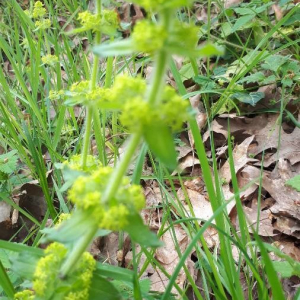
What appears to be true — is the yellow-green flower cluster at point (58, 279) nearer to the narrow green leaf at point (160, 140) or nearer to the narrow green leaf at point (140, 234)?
the narrow green leaf at point (140, 234)

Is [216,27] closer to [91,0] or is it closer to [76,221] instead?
[91,0]

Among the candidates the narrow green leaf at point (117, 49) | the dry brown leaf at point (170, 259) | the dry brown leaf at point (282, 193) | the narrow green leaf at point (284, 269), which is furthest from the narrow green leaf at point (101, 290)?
the dry brown leaf at point (282, 193)

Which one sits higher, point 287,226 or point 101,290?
point 287,226

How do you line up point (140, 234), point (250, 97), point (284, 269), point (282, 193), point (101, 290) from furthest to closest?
1. point (250, 97)
2. point (282, 193)
3. point (284, 269)
4. point (101, 290)
5. point (140, 234)

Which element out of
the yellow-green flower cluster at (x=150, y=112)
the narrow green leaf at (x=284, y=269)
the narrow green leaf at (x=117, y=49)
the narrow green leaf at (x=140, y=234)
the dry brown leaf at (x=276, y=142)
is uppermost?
the dry brown leaf at (x=276, y=142)

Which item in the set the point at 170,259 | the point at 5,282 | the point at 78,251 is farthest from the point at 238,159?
the point at 78,251

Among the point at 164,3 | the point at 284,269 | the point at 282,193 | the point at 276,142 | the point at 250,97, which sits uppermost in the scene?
the point at 250,97

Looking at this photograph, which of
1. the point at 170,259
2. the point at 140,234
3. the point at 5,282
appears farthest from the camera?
the point at 170,259

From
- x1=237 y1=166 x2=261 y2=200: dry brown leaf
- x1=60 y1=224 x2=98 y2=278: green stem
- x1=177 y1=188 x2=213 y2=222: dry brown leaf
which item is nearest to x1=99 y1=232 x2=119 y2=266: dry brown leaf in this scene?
x1=177 y1=188 x2=213 y2=222: dry brown leaf

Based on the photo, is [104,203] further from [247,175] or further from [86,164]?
[247,175]
